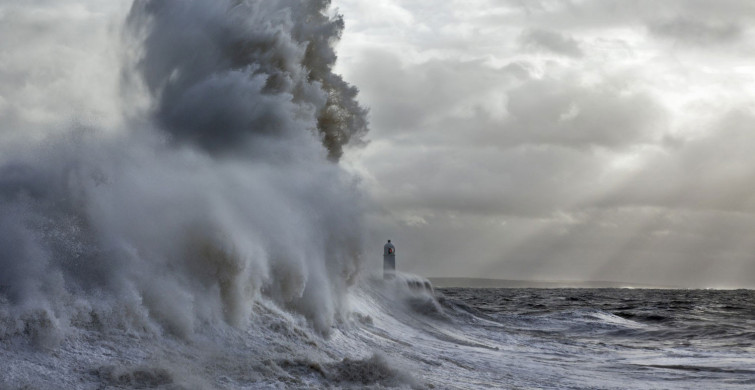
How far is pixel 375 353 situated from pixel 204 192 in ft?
11.3

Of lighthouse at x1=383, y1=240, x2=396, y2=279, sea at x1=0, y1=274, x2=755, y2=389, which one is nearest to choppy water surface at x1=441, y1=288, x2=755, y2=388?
sea at x1=0, y1=274, x2=755, y2=389

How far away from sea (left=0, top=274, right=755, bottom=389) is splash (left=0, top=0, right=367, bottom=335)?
26 centimetres

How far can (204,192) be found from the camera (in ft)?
31.0

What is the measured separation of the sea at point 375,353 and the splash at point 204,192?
26 cm

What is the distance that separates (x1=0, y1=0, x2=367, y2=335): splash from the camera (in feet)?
22.5

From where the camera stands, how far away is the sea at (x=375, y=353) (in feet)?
18.6

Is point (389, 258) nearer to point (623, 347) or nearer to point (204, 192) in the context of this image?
point (623, 347)

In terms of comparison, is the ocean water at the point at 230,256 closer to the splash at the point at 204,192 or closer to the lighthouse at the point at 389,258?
the splash at the point at 204,192

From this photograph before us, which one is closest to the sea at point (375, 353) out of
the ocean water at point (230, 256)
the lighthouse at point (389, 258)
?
the ocean water at point (230, 256)

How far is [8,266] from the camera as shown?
6.28 metres

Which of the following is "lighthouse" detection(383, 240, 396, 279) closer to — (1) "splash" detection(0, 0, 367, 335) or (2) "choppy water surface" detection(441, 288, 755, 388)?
(2) "choppy water surface" detection(441, 288, 755, 388)

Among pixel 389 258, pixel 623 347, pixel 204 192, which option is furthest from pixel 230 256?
pixel 389 258

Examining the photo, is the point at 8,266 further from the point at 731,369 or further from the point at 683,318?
the point at 683,318

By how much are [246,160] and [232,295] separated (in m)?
3.74
